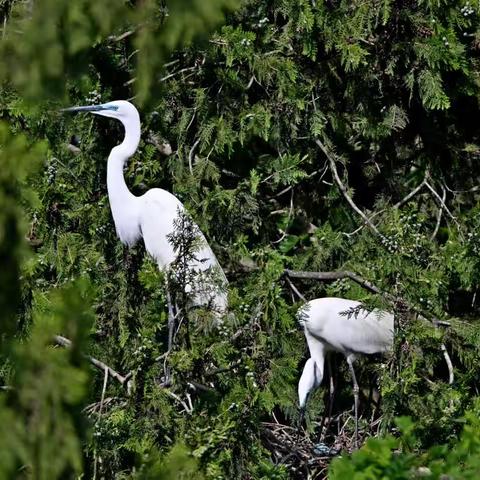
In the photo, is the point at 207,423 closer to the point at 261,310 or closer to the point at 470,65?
the point at 261,310

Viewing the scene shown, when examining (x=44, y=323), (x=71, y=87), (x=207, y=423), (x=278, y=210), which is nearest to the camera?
(x=44, y=323)

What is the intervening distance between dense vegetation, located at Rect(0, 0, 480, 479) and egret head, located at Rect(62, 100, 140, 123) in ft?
0.33

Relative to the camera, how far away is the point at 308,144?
466 centimetres

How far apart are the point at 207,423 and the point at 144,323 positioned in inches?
29.0

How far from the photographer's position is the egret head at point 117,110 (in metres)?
4.34

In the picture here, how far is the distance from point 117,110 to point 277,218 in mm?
828

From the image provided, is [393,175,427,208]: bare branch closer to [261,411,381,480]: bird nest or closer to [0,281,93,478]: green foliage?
[261,411,381,480]: bird nest

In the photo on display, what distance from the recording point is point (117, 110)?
14.3 feet

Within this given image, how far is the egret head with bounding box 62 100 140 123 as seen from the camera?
4344 mm

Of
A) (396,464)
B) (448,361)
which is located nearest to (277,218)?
(448,361)

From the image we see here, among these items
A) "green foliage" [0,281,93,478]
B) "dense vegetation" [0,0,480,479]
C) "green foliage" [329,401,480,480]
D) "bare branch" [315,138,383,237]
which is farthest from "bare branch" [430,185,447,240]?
"green foliage" [0,281,93,478]

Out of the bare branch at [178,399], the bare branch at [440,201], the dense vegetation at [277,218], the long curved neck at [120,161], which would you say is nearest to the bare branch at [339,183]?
the dense vegetation at [277,218]

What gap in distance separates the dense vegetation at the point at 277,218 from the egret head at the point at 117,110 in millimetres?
101

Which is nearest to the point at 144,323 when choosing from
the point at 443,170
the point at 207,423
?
the point at 207,423
